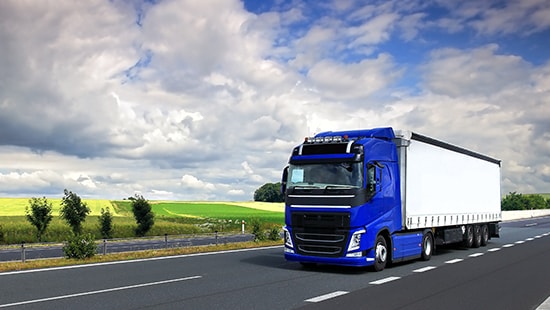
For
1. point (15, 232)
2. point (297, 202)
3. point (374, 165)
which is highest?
point (374, 165)

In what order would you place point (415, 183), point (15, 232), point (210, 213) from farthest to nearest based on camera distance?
point (210, 213)
point (15, 232)
point (415, 183)

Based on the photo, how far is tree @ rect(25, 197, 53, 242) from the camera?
37.6 metres

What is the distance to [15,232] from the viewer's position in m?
38.0

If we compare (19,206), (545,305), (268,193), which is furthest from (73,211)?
(268,193)

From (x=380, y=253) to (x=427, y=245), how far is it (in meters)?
3.69

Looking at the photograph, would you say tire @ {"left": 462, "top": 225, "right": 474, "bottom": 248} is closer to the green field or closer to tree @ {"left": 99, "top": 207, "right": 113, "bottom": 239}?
the green field

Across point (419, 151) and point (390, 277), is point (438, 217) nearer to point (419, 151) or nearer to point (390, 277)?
point (419, 151)

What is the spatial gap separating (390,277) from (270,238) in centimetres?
1381

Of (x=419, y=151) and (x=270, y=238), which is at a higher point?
Result: (x=419, y=151)

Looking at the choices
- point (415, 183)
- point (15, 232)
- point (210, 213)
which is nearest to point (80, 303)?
point (415, 183)

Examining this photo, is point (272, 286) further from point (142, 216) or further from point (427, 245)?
point (142, 216)

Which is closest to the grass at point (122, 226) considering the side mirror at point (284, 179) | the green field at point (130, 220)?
the green field at point (130, 220)

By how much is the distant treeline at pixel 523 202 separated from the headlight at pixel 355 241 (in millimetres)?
120325

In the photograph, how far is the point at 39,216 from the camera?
37750 mm
